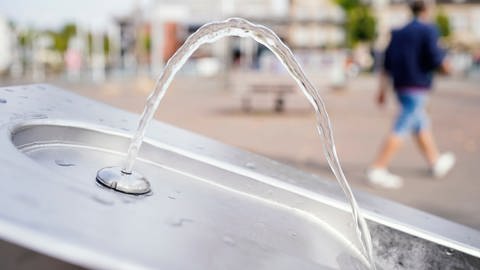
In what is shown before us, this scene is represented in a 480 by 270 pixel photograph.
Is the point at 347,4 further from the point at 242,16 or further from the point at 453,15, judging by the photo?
the point at 242,16

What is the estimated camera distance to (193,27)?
44000mm

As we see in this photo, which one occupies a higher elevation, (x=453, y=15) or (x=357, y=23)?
(x=357, y=23)

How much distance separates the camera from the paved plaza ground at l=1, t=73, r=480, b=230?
4.64 meters

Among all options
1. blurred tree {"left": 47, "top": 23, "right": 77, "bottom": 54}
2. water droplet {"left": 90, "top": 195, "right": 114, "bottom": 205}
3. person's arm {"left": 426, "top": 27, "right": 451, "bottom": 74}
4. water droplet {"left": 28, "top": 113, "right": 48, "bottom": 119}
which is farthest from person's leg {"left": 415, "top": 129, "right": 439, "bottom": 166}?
blurred tree {"left": 47, "top": 23, "right": 77, "bottom": 54}

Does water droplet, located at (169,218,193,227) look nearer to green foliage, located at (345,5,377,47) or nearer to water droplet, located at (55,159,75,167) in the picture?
water droplet, located at (55,159,75,167)

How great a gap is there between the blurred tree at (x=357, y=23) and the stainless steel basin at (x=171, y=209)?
141ft

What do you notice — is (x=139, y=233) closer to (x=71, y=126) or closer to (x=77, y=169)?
(x=77, y=169)

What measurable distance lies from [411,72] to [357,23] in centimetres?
4079

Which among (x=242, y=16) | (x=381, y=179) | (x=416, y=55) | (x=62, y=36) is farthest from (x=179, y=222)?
(x=62, y=36)

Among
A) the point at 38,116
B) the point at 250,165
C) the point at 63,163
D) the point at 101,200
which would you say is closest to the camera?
the point at 101,200

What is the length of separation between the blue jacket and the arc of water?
3607 millimetres

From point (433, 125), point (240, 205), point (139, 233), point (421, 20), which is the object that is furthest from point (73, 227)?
point (433, 125)

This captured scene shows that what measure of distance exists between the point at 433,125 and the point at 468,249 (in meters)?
8.85

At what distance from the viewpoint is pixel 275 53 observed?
5.11 ft
